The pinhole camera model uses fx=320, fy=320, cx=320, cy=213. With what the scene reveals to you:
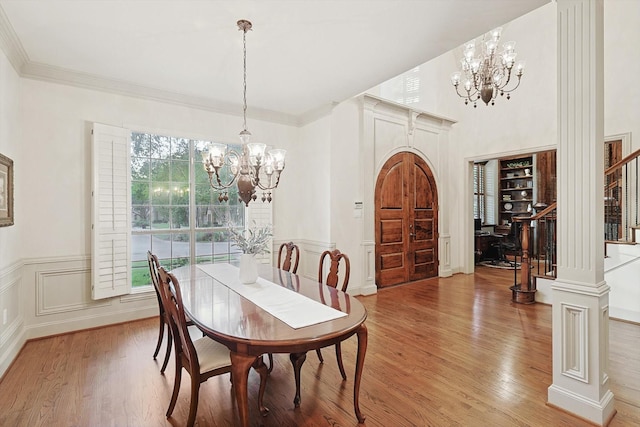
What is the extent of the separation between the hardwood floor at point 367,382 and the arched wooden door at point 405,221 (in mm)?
1804

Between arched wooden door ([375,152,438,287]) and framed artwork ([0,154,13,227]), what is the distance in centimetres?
439

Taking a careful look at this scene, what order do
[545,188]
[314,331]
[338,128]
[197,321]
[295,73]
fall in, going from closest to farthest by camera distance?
1. [314,331]
2. [197,321]
3. [295,73]
4. [338,128]
5. [545,188]

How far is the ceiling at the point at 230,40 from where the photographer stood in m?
2.38

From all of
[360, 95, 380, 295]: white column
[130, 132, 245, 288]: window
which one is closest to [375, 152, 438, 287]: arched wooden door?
[360, 95, 380, 295]: white column

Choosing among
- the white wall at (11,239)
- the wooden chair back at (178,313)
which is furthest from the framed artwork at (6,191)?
the wooden chair back at (178,313)

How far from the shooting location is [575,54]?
79.7 inches

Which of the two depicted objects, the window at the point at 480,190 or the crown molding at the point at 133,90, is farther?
the window at the point at 480,190

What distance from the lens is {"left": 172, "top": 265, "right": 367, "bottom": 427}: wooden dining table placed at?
61.9 inches

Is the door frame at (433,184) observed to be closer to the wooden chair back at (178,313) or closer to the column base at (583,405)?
the column base at (583,405)

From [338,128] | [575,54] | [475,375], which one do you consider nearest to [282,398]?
[475,375]

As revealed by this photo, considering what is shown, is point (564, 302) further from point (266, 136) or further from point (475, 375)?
point (266, 136)

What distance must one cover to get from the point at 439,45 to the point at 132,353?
13.2 ft

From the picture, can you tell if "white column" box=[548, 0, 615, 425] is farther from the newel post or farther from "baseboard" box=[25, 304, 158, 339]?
"baseboard" box=[25, 304, 158, 339]

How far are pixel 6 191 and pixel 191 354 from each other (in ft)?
7.88
